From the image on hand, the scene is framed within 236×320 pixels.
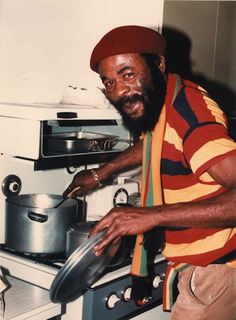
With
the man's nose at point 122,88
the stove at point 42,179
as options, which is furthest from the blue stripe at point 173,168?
the stove at point 42,179

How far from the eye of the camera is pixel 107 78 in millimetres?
1400

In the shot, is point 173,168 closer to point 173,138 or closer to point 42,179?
point 173,138

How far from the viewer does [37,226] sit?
1.68 m

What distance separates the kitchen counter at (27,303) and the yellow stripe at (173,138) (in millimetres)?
659

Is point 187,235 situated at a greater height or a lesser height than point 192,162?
lesser

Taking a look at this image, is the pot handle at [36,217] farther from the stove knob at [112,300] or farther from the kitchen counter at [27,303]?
the stove knob at [112,300]

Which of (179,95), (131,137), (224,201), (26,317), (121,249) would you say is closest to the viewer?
(224,201)

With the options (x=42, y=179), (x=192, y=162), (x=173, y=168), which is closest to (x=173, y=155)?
(x=173, y=168)

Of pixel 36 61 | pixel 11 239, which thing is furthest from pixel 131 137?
pixel 11 239

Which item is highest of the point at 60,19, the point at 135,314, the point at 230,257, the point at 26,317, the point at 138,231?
the point at 60,19

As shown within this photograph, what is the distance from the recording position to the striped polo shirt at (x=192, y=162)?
1.16m

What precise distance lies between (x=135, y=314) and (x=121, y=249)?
0.27 metres

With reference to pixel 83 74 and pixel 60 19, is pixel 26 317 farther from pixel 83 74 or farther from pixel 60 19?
pixel 60 19

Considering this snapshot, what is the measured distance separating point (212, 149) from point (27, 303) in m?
0.81
